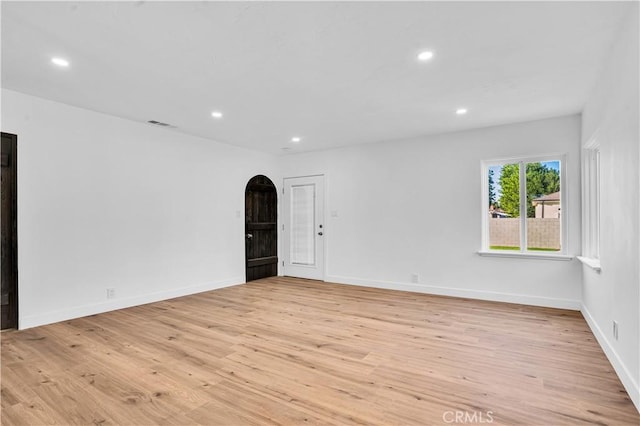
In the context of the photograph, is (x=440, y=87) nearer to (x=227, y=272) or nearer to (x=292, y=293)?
(x=292, y=293)

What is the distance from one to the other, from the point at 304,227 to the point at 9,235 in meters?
4.55

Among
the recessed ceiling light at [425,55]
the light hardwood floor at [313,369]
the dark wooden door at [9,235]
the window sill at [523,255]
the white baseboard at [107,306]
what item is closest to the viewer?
the light hardwood floor at [313,369]

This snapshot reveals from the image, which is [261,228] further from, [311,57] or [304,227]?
[311,57]

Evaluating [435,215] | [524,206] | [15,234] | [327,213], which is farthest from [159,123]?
[524,206]

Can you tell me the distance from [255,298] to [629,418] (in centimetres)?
427

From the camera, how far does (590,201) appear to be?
3.96 m

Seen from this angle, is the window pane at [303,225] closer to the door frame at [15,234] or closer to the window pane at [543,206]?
the window pane at [543,206]

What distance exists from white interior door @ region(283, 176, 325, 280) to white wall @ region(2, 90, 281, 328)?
1.35 m

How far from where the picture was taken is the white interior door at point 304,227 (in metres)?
6.69

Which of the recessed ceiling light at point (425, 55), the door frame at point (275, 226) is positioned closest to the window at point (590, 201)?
the recessed ceiling light at point (425, 55)

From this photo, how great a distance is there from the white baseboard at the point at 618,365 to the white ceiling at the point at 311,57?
8.07 feet

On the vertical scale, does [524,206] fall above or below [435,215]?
above

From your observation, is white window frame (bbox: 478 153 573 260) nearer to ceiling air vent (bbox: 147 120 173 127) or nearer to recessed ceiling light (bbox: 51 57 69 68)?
ceiling air vent (bbox: 147 120 173 127)

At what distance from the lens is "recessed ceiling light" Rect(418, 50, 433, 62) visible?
A: 274 cm
